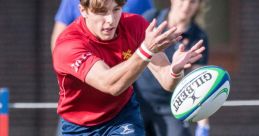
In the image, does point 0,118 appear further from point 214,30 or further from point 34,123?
point 214,30

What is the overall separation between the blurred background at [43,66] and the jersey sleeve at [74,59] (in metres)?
4.98

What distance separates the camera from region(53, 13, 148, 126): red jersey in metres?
5.39

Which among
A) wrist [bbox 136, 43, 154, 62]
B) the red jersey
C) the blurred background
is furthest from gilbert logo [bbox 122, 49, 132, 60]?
the blurred background

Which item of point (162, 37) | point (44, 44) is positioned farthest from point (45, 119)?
point (162, 37)

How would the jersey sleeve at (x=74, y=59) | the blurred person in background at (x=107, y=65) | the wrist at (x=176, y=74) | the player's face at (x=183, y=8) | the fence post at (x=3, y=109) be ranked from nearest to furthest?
the blurred person in background at (x=107, y=65) → the jersey sleeve at (x=74, y=59) → the wrist at (x=176, y=74) → the player's face at (x=183, y=8) → the fence post at (x=3, y=109)

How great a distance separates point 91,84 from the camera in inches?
209

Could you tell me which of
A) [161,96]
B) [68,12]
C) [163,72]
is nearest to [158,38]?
[163,72]

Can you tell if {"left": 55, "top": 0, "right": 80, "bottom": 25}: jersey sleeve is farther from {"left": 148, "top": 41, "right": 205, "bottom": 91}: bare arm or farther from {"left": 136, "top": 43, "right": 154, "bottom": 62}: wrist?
{"left": 136, "top": 43, "right": 154, "bottom": 62}: wrist

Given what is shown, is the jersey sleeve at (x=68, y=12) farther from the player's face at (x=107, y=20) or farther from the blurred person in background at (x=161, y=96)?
the player's face at (x=107, y=20)

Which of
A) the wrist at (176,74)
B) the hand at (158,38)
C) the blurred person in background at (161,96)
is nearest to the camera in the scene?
the hand at (158,38)

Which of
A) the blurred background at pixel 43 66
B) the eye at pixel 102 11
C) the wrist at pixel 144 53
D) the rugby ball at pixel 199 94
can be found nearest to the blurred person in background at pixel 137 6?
the rugby ball at pixel 199 94

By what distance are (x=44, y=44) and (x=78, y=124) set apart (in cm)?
475

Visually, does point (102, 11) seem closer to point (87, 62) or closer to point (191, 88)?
point (87, 62)

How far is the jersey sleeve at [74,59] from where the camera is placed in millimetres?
5301
